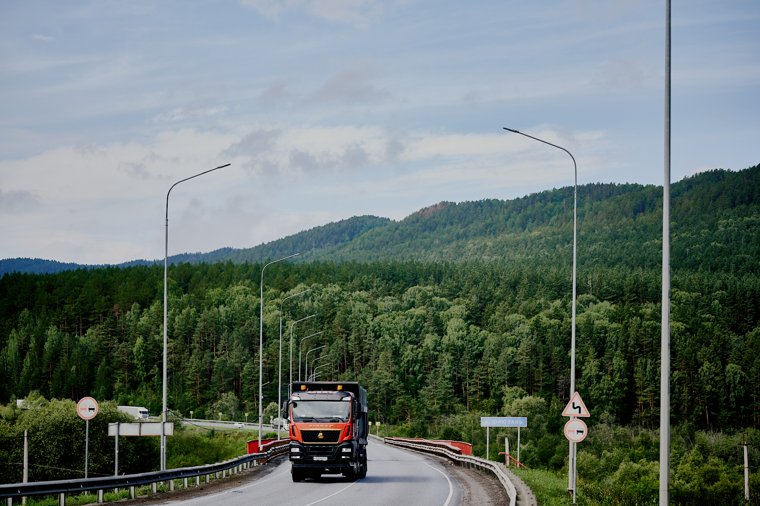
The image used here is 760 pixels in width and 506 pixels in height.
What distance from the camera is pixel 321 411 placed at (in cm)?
3662

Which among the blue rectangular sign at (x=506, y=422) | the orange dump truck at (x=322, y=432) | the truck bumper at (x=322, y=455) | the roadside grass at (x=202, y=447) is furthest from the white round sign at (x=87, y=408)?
the roadside grass at (x=202, y=447)

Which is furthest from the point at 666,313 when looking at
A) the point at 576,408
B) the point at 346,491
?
the point at 346,491

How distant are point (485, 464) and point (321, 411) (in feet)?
31.9

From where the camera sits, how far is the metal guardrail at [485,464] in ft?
90.2

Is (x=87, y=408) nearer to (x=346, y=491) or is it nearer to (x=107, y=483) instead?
(x=107, y=483)

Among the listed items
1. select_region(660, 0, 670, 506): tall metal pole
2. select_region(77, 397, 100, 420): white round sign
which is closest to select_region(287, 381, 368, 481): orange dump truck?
select_region(77, 397, 100, 420): white round sign

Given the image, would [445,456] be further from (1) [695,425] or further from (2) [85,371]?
(2) [85,371]

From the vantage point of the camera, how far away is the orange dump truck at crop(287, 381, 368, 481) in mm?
36125

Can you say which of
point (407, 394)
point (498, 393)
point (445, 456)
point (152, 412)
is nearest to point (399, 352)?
point (407, 394)

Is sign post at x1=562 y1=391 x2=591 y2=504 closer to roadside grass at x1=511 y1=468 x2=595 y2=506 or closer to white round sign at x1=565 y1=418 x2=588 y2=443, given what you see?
white round sign at x1=565 y1=418 x2=588 y2=443

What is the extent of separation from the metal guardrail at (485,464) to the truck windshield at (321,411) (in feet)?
19.2

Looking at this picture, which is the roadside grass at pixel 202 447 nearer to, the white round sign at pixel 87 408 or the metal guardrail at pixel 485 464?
the metal guardrail at pixel 485 464

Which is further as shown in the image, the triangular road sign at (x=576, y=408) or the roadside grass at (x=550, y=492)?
the triangular road sign at (x=576, y=408)

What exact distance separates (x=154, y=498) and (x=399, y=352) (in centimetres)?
16041
